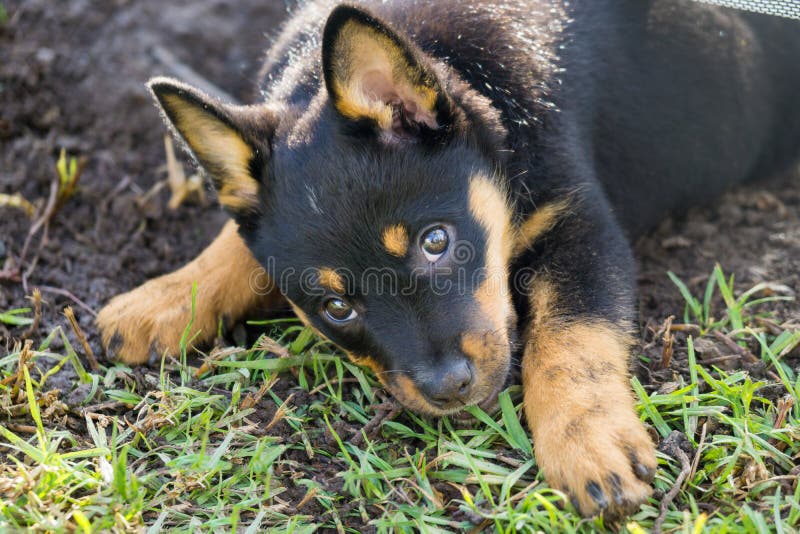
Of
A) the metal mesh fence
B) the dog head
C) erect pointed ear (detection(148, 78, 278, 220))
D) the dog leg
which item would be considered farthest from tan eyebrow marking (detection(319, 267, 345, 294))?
the metal mesh fence

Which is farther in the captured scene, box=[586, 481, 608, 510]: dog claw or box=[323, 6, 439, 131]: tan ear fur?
box=[323, 6, 439, 131]: tan ear fur

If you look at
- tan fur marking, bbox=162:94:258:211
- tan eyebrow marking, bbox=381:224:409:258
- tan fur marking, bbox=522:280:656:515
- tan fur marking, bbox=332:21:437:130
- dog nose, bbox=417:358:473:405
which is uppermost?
tan fur marking, bbox=332:21:437:130

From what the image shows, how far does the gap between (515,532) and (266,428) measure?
0.98 meters

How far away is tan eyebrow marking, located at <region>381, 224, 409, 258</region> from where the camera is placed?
2709mm

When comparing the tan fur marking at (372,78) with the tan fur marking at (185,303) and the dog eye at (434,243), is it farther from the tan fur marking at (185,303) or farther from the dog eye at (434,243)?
the tan fur marking at (185,303)

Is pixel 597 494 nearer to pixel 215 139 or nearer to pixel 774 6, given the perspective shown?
pixel 215 139

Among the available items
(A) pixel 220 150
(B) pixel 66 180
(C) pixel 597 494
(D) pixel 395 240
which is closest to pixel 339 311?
(D) pixel 395 240

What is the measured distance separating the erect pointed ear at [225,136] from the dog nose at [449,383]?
97 centimetres

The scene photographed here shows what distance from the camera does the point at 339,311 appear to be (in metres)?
2.93

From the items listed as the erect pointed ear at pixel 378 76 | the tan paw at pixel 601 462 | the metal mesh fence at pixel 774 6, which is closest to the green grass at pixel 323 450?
the tan paw at pixel 601 462

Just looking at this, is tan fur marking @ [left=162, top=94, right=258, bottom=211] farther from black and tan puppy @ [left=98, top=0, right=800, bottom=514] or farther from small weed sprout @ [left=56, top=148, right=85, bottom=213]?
small weed sprout @ [left=56, top=148, right=85, bottom=213]

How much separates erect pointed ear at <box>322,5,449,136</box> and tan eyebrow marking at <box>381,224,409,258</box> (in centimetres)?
38

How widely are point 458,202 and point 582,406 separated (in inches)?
32.1

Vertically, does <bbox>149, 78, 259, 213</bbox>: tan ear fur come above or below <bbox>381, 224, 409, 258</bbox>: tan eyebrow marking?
above
